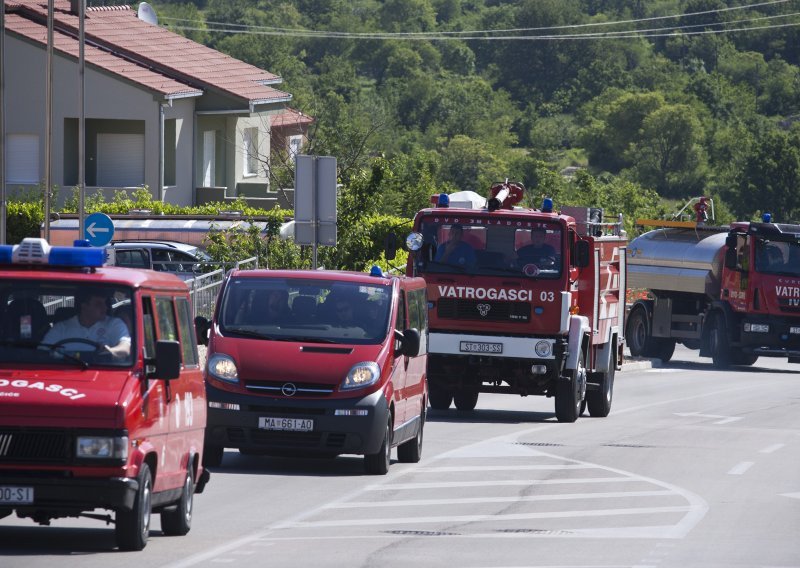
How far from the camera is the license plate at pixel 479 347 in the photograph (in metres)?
22.2

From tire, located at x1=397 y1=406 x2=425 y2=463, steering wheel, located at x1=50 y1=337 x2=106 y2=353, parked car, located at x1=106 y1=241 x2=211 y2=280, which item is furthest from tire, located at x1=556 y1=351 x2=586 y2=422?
parked car, located at x1=106 y1=241 x2=211 y2=280

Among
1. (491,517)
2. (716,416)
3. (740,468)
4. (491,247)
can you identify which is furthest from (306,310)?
(716,416)

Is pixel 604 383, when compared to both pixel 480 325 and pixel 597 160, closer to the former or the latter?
pixel 480 325

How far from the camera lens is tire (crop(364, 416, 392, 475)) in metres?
16.0

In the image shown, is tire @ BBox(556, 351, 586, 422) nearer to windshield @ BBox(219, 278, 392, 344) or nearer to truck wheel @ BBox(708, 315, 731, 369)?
windshield @ BBox(219, 278, 392, 344)

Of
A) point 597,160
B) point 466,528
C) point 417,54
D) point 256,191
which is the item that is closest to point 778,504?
point 466,528

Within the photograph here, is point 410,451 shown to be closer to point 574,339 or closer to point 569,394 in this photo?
point 574,339

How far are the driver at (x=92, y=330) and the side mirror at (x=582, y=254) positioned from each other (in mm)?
12008

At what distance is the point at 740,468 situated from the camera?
18.0 meters

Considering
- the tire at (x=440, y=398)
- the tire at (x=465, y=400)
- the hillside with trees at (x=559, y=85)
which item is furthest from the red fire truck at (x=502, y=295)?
the hillside with trees at (x=559, y=85)

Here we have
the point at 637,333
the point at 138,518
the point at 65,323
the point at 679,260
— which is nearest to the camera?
the point at 138,518

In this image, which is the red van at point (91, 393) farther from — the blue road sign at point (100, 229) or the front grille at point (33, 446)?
the blue road sign at point (100, 229)

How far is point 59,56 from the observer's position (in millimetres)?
48688

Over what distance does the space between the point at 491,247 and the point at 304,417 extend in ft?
23.5
